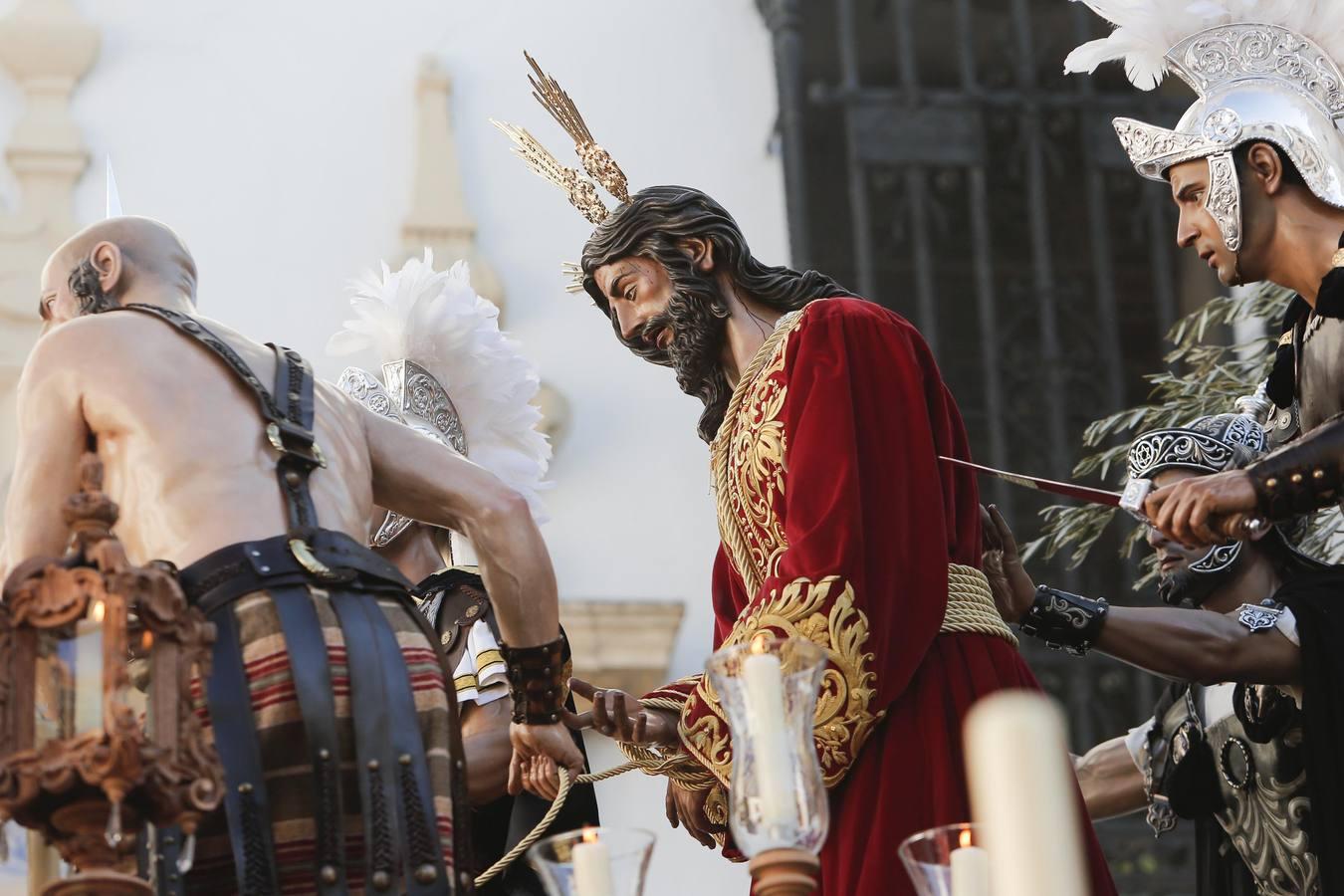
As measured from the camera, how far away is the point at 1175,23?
5.38 metres

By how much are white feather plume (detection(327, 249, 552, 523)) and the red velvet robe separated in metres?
1.34

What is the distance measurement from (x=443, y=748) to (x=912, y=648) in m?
0.88

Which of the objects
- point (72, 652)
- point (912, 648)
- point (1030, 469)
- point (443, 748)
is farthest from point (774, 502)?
point (1030, 469)

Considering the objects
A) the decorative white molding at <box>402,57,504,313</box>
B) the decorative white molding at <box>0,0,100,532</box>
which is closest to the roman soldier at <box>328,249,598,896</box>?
the decorative white molding at <box>0,0,100,532</box>

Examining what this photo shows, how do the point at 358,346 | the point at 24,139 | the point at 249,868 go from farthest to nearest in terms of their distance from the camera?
the point at 24,139, the point at 358,346, the point at 249,868

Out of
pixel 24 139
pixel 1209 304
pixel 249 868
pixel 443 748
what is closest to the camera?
pixel 249 868

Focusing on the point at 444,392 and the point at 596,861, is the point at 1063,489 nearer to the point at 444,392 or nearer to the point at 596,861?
the point at 596,861

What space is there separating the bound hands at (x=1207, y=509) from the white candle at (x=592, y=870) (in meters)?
1.62

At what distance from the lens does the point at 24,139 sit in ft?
34.1

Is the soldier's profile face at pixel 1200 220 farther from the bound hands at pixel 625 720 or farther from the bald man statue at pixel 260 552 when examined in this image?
the bald man statue at pixel 260 552

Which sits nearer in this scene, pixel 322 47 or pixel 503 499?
pixel 503 499

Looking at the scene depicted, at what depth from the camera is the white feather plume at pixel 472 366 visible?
6191mm

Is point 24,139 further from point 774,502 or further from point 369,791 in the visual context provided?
point 369,791

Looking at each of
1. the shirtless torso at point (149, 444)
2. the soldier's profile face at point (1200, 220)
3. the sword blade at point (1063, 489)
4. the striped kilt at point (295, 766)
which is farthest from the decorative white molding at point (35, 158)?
the striped kilt at point (295, 766)
